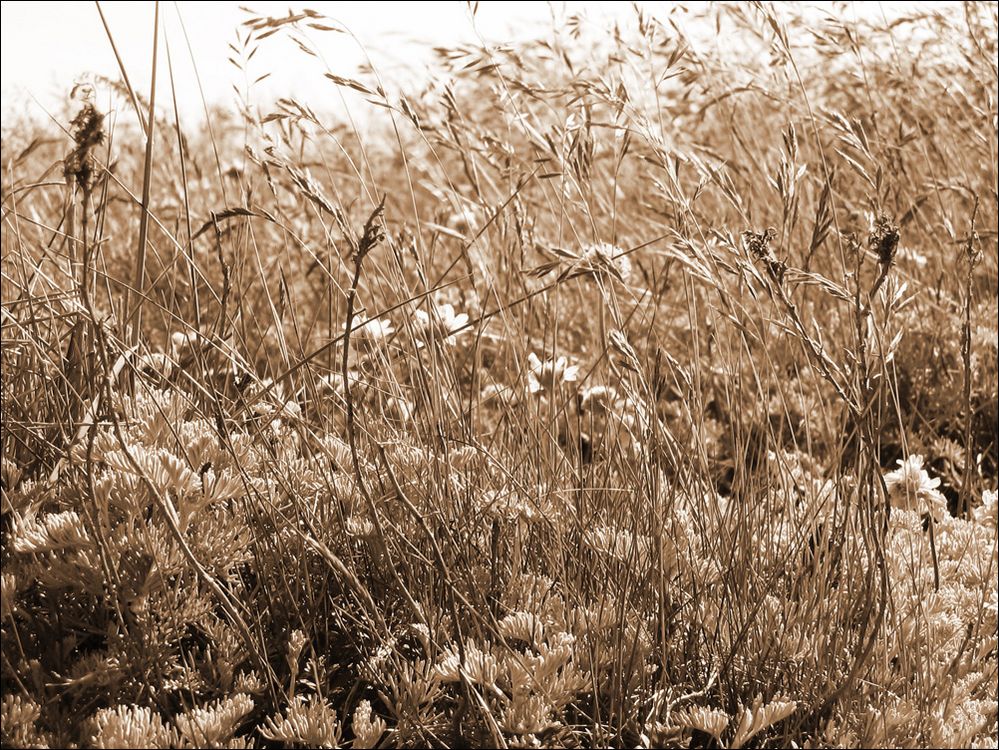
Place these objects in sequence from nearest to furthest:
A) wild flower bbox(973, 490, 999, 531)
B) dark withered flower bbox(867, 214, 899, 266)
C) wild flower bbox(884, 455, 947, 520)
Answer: dark withered flower bbox(867, 214, 899, 266)
wild flower bbox(884, 455, 947, 520)
wild flower bbox(973, 490, 999, 531)

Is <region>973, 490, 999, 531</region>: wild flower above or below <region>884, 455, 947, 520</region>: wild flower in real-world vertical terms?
below

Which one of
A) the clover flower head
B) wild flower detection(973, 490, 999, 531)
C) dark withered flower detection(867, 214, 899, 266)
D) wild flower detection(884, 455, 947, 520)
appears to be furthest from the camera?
wild flower detection(973, 490, 999, 531)

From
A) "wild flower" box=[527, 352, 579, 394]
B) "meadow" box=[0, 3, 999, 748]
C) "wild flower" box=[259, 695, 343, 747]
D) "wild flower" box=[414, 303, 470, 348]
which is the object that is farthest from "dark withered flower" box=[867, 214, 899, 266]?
"wild flower" box=[259, 695, 343, 747]

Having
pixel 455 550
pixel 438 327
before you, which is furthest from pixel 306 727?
pixel 438 327

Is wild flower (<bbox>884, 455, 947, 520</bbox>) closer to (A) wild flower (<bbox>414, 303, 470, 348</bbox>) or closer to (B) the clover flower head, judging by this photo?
(A) wild flower (<bbox>414, 303, 470, 348</bbox>)

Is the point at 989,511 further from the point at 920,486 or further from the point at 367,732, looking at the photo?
the point at 367,732

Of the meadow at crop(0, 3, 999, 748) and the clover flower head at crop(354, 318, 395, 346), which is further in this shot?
the clover flower head at crop(354, 318, 395, 346)

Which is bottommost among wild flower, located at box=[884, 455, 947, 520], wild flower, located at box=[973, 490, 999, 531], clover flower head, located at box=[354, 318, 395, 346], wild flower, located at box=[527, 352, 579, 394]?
wild flower, located at box=[973, 490, 999, 531]

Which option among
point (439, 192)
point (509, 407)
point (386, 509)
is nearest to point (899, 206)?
point (439, 192)

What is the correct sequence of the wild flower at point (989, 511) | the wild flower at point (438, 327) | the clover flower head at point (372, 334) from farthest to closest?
1. the wild flower at point (989, 511)
2. the clover flower head at point (372, 334)
3. the wild flower at point (438, 327)

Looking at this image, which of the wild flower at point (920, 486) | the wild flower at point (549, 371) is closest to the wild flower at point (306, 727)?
the wild flower at point (549, 371)

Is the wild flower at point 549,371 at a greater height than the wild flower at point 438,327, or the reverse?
the wild flower at point 438,327

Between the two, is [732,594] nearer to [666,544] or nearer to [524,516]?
[666,544]

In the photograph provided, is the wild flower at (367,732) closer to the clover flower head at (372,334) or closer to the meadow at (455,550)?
the meadow at (455,550)
